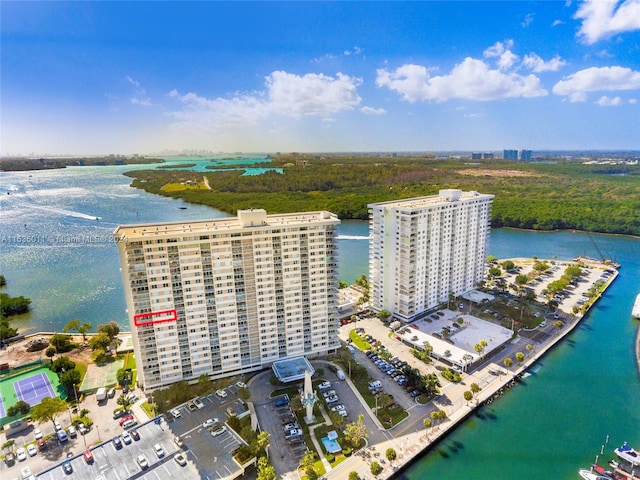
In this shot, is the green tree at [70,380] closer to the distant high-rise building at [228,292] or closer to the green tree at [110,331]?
the distant high-rise building at [228,292]

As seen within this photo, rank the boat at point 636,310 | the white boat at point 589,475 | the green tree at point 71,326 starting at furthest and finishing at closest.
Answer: the boat at point 636,310 < the green tree at point 71,326 < the white boat at point 589,475

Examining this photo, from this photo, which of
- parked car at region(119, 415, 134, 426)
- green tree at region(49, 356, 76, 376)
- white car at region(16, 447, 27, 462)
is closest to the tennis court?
green tree at region(49, 356, 76, 376)

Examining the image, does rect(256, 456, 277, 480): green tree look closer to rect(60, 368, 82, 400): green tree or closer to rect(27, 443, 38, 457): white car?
rect(27, 443, 38, 457): white car

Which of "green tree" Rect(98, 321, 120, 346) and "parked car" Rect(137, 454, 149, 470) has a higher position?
"green tree" Rect(98, 321, 120, 346)

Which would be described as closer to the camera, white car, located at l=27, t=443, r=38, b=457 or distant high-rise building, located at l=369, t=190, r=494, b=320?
white car, located at l=27, t=443, r=38, b=457

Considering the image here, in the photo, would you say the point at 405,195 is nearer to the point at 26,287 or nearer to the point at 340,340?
the point at 340,340

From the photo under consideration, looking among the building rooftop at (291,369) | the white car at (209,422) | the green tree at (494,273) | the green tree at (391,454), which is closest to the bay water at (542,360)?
the green tree at (391,454)
